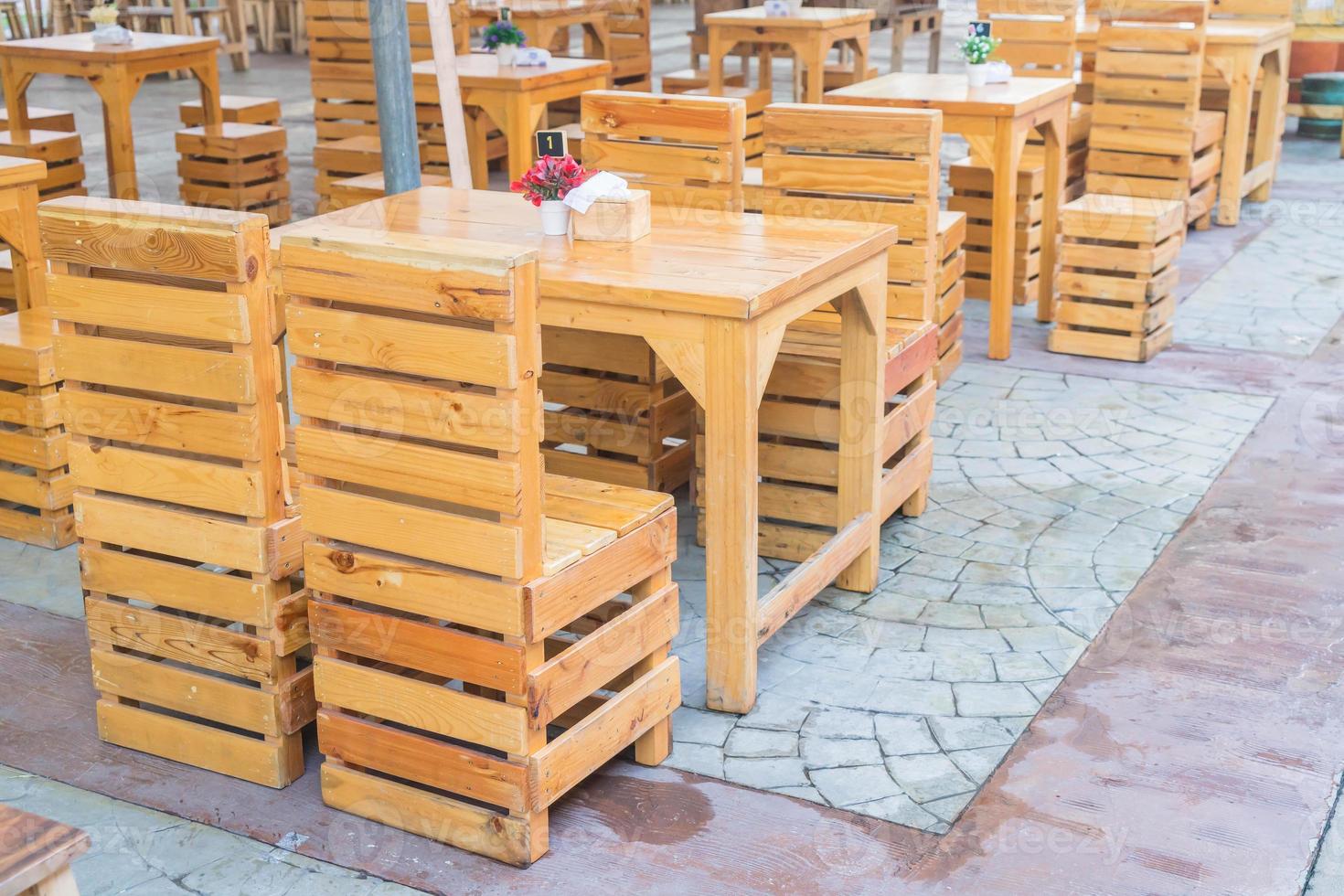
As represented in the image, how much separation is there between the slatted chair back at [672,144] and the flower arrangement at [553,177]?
2.39ft

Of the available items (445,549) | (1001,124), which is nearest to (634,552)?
(445,549)

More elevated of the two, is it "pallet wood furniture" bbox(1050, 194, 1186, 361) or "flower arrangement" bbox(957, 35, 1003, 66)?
"flower arrangement" bbox(957, 35, 1003, 66)

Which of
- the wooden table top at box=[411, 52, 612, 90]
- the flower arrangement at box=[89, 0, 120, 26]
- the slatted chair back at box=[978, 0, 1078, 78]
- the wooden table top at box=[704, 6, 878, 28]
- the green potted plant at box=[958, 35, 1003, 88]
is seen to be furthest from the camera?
the wooden table top at box=[704, 6, 878, 28]

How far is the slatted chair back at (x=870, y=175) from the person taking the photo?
442 cm

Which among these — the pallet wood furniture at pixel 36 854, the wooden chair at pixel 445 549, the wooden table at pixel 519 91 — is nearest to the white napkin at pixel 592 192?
the wooden chair at pixel 445 549

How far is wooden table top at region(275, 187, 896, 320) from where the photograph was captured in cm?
332

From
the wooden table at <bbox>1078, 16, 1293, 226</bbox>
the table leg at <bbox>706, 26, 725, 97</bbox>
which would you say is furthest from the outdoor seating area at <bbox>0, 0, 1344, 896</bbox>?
the table leg at <bbox>706, 26, 725, 97</bbox>

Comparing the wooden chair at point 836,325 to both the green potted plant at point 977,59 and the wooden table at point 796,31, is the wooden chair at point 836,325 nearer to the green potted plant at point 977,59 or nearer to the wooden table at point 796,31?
the green potted plant at point 977,59

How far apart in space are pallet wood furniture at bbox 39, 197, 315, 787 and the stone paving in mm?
979

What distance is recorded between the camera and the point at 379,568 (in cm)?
297

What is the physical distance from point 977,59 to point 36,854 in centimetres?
523

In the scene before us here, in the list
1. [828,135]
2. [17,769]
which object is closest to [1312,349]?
[828,135]

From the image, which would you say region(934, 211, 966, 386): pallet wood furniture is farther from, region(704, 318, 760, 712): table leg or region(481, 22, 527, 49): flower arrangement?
region(481, 22, 527, 49): flower arrangement

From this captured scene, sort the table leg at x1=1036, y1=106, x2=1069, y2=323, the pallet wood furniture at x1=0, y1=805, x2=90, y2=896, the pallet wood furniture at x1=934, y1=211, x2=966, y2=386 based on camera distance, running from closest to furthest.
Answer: the pallet wood furniture at x1=0, y1=805, x2=90, y2=896, the pallet wood furniture at x1=934, y1=211, x2=966, y2=386, the table leg at x1=1036, y1=106, x2=1069, y2=323
